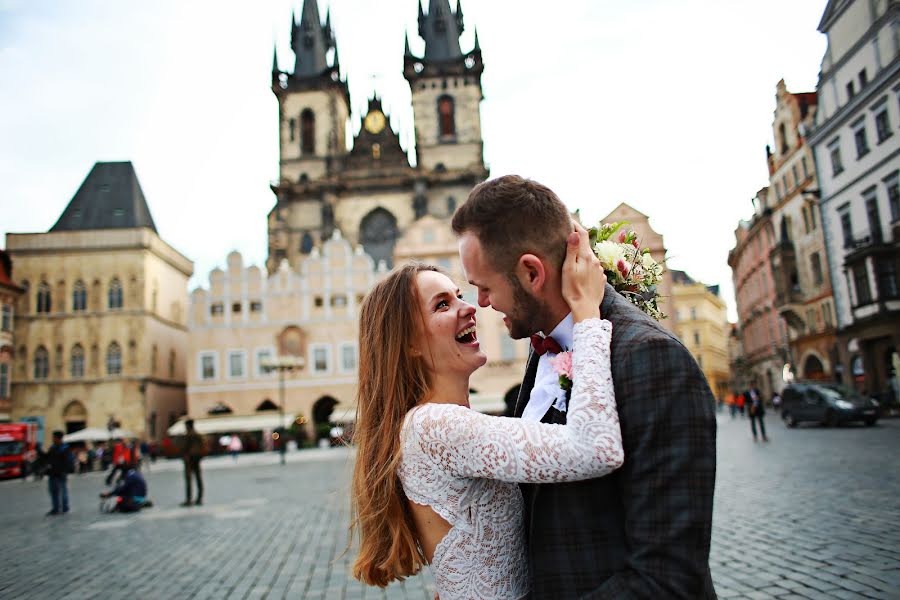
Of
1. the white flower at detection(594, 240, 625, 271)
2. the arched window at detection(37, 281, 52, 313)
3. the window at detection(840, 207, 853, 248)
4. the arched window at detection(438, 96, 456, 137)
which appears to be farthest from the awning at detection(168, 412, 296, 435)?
the white flower at detection(594, 240, 625, 271)

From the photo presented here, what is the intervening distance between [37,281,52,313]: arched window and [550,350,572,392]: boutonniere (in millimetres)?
53221

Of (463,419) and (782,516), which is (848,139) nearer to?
(782,516)

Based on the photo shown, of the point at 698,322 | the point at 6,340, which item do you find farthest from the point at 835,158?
the point at 698,322

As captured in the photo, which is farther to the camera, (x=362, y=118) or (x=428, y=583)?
(x=362, y=118)

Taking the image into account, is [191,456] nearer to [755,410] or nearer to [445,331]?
[445,331]

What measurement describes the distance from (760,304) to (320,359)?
3263cm

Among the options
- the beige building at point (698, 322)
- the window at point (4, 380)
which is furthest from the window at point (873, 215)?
the beige building at point (698, 322)

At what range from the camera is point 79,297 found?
48.2m

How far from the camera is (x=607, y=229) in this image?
2584 millimetres

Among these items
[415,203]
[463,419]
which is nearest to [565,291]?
[463,419]

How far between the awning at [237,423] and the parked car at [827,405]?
81.0ft

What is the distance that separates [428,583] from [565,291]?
5.17 m

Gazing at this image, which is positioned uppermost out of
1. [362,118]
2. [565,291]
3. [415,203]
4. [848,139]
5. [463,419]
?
[362,118]

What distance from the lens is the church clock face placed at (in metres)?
64.7
